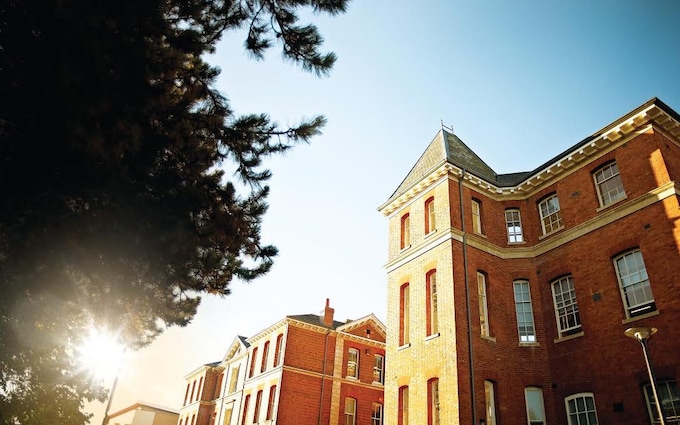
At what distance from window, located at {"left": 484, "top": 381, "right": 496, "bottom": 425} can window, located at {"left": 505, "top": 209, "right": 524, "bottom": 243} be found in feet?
21.4

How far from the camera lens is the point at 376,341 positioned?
Result: 3488cm

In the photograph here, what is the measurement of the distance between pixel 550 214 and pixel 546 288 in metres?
3.23

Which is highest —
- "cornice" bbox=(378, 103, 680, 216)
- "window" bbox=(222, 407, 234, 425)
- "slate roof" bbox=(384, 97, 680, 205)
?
"slate roof" bbox=(384, 97, 680, 205)

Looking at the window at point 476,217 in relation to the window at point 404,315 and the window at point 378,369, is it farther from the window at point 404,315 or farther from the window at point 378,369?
the window at point 378,369

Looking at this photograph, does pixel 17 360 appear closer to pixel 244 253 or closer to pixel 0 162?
pixel 244 253

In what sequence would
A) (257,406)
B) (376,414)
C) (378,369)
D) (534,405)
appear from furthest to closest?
(378,369)
(257,406)
(376,414)
(534,405)

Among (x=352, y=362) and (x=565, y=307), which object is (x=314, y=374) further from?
(x=565, y=307)

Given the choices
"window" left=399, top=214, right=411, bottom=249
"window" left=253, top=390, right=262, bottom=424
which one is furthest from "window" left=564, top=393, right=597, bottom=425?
"window" left=253, top=390, right=262, bottom=424

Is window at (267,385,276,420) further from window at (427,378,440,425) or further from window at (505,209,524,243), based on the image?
window at (505,209,524,243)

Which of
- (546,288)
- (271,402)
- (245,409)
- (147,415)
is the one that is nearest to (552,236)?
(546,288)

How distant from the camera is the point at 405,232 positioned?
21188mm

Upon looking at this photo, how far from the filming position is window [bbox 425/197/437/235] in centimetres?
1958

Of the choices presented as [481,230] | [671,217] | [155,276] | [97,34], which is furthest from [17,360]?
[671,217]

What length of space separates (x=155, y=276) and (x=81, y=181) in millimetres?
1833
